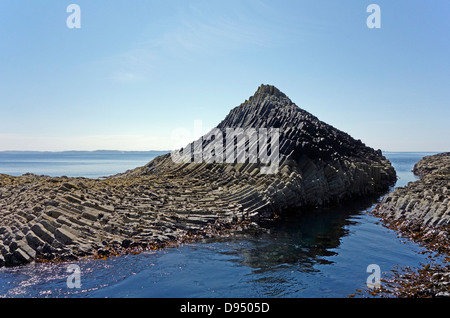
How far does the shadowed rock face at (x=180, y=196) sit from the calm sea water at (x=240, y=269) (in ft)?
6.33

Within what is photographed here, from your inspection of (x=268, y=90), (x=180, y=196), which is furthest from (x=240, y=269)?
(x=268, y=90)

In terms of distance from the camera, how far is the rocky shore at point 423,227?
15.3 metres

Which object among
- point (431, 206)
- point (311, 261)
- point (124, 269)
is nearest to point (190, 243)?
point (124, 269)

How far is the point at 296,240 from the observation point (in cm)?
2552

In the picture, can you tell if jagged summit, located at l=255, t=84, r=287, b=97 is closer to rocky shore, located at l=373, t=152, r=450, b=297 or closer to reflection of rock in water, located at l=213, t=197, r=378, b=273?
reflection of rock in water, located at l=213, t=197, r=378, b=273

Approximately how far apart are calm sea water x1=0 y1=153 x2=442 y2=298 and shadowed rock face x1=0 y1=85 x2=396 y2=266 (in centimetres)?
193

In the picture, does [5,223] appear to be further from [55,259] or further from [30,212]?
[55,259]

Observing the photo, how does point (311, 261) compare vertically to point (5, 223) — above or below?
below

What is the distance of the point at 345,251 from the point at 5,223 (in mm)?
22097

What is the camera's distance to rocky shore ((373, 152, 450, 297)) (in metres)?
15.3

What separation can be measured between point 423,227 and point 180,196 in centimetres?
2001

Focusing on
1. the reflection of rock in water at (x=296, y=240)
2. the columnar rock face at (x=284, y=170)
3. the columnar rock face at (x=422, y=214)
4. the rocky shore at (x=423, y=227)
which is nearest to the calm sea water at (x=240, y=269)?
the reflection of rock in water at (x=296, y=240)

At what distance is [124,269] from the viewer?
60.4 feet

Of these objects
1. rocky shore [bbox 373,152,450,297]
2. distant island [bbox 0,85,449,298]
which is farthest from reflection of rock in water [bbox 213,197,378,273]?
rocky shore [bbox 373,152,450,297]
